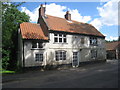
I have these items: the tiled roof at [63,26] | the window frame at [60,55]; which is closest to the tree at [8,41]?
the tiled roof at [63,26]

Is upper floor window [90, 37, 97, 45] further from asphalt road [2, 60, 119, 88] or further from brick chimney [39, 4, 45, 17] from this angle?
brick chimney [39, 4, 45, 17]

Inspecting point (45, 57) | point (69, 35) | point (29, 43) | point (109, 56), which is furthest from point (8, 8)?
point (109, 56)

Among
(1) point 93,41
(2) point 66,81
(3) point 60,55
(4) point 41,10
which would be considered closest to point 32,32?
(4) point 41,10

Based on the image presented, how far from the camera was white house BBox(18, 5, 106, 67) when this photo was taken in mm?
15016

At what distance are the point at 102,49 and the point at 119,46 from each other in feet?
44.7

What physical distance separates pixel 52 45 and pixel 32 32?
354 cm

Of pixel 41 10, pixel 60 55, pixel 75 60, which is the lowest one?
pixel 75 60

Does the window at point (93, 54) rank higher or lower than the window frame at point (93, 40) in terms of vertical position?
lower

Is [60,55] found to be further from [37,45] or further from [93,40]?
[93,40]

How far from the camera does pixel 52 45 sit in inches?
653

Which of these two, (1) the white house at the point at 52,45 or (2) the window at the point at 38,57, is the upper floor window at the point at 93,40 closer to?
(1) the white house at the point at 52,45

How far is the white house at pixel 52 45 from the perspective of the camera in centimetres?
1502

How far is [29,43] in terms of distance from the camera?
49.2 feet

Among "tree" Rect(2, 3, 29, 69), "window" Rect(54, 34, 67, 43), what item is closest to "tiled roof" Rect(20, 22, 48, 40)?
"window" Rect(54, 34, 67, 43)
